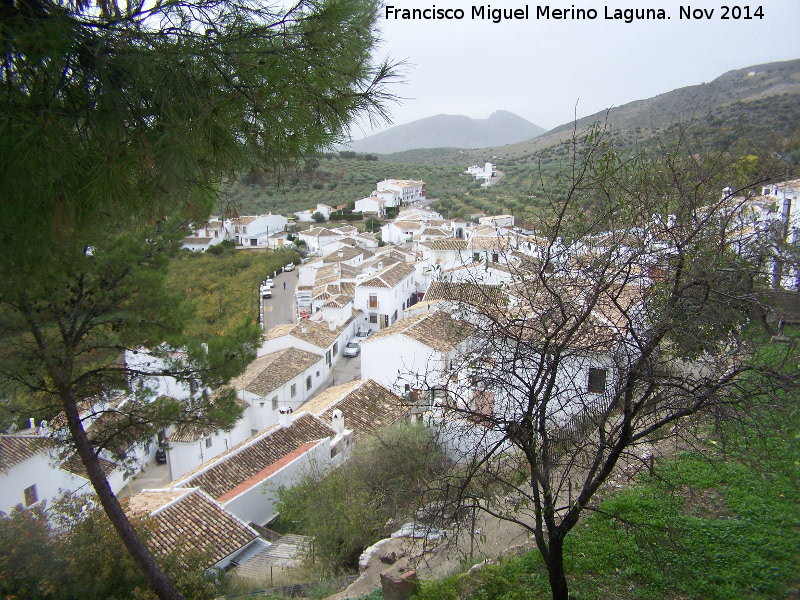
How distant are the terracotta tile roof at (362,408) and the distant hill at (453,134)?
14352 cm

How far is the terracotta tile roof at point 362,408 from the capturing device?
15055mm

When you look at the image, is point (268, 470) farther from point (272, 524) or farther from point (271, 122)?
point (271, 122)

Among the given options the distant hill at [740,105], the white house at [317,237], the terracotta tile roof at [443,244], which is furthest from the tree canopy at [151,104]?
the white house at [317,237]

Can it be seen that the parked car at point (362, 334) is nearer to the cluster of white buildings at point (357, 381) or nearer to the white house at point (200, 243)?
the cluster of white buildings at point (357, 381)

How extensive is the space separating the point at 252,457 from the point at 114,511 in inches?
297

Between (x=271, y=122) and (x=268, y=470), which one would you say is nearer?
(x=271, y=122)

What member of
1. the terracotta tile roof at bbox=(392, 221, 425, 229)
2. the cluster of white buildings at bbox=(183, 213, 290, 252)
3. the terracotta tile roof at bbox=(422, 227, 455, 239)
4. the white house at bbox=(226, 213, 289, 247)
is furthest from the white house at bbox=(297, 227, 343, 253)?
the terracotta tile roof at bbox=(422, 227, 455, 239)

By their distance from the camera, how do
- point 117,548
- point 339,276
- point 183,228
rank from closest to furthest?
1. point 117,548
2. point 183,228
3. point 339,276

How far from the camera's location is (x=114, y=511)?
20.2 feet

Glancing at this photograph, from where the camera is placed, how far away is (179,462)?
16.1 meters

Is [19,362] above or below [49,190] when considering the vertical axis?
below

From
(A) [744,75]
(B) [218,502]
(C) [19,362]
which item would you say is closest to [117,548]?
(C) [19,362]

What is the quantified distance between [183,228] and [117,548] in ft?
13.3

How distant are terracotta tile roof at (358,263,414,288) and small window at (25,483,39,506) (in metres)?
17.2
